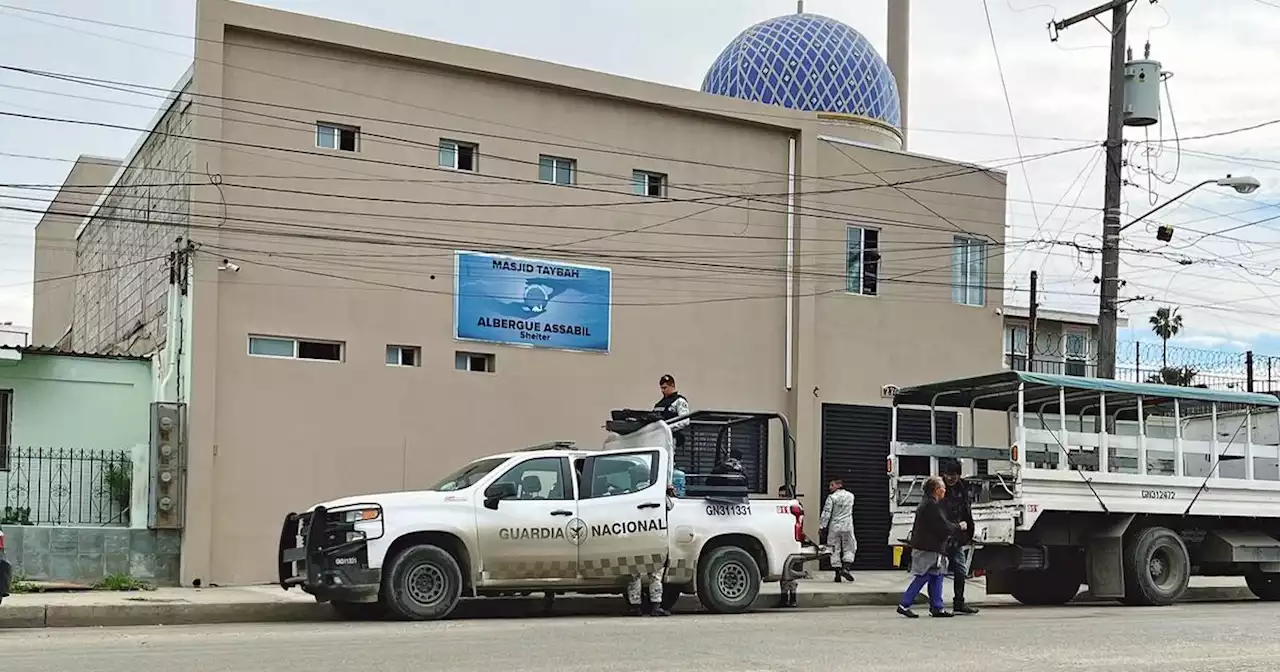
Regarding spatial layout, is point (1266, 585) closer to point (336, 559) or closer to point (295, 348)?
point (336, 559)

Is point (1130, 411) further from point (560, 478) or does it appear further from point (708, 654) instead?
point (708, 654)

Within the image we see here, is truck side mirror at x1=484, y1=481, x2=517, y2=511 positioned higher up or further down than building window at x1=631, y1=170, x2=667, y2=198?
further down

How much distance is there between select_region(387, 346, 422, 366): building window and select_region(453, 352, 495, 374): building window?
1.78ft

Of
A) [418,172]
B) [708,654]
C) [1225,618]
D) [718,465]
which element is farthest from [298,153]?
[1225,618]

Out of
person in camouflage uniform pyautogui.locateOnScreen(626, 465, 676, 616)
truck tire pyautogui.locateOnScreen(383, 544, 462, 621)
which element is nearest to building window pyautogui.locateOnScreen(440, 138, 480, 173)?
person in camouflage uniform pyautogui.locateOnScreen(626, 465, 676, 616)

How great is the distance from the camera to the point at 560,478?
15.4 meters

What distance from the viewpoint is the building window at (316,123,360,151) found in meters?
19.6

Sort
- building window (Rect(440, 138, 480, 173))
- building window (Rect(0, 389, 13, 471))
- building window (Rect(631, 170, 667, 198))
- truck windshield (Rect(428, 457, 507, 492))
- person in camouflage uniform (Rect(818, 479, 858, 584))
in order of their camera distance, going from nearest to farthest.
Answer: truck windshield (Rect(428, 457, 507, 492)) → building window (Rect(0, 389, 13, 471)) → building window (Rect(440, 138, 480, 173)) → person in camouflage uniform (Rect(818, 479, 858, 584)) → building window (Rect(631, 170, 667, 198))

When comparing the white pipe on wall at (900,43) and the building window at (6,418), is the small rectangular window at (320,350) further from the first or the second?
the white pipe on wall at (900,43)

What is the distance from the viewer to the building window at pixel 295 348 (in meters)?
19.0

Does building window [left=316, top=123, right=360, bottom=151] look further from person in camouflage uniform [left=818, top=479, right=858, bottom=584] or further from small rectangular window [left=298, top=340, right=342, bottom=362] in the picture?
person in camouflage uniform [left=818, top=479, right=858, bottom=584]

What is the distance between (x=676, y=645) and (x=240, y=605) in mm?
5881

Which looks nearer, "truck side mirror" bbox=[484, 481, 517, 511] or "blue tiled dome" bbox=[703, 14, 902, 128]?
"truck side mirror" bbox=[484, 481, 517, 511]

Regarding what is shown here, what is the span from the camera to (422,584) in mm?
14539
